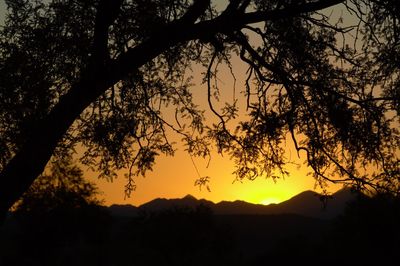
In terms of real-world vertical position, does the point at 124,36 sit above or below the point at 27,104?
above

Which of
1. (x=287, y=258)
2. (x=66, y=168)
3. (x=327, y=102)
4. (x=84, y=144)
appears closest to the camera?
(x=327, y=102)

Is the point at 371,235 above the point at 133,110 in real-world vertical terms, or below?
above

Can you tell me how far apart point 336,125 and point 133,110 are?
5000 mm

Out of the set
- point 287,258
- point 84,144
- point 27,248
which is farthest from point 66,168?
point 287,258

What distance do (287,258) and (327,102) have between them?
5793 centimetres

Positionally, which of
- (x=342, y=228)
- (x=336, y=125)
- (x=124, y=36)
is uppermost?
(x=342, y=228)

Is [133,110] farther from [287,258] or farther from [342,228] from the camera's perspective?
[287,258]

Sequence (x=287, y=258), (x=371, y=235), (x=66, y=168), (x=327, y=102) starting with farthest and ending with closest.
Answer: (x=287, y=258)
(x=371, y=235)
(x=66, y=168)
(x=327, y=102)

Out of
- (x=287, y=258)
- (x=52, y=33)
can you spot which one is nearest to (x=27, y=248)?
(x=287, y=258)

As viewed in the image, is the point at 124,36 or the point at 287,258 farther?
the point at 287,258

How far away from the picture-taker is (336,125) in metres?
12.7

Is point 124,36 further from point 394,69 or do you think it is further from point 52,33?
point 394,69

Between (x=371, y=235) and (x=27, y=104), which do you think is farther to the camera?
(x=371, y=235)

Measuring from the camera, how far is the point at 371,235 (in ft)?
189
